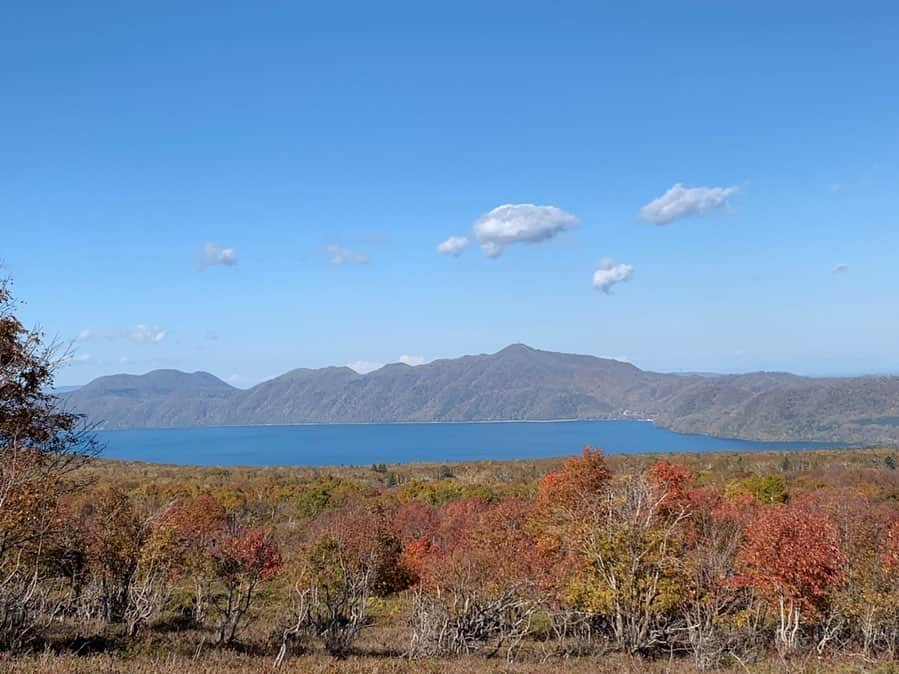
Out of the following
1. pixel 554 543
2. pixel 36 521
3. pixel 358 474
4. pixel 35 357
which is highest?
pixel 35 357

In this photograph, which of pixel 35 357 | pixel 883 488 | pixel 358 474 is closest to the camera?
pixel 35 357

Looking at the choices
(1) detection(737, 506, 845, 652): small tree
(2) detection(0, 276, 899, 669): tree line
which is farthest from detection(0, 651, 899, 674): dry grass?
(1) detection(737, 506, 845, 652): small tree

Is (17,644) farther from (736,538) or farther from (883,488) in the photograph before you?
(883,488)

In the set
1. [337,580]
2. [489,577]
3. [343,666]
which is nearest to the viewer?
[343,666]

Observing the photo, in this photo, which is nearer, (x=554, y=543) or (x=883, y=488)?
(x=554, y=543)

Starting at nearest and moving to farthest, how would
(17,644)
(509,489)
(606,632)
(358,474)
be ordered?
1. (17,644)
2. (606,632)
3. (509,489)
4. (358,474)

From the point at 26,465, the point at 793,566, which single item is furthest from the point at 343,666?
the point at 793,566

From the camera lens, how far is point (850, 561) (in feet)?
79.4

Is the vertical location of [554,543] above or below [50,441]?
below

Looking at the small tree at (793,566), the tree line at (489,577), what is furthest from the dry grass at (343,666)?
the small tree at (793,566)

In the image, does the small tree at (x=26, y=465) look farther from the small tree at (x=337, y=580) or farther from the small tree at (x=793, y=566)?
the small tree at (x=793, y=566)

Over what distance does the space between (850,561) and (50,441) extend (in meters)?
28.3

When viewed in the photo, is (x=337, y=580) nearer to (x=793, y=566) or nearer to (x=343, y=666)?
(x=343, y=666)

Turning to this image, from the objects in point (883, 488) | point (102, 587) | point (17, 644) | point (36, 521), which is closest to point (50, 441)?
point (36, 521)
